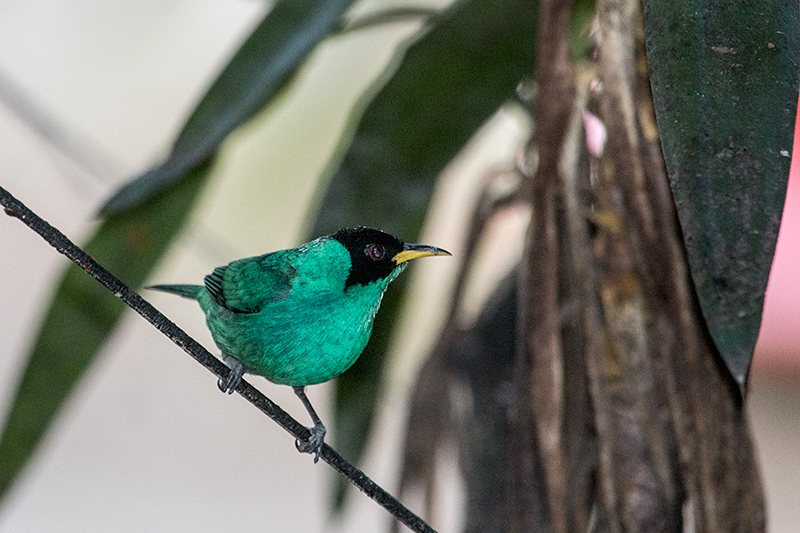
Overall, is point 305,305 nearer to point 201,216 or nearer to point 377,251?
point 377,251

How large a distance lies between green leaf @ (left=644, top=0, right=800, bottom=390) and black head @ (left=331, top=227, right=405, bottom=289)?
0.15m

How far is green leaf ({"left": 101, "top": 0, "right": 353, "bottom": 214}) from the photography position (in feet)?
2.35

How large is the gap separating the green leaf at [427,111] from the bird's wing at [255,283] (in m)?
0.41

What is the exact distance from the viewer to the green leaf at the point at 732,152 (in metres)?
0.41

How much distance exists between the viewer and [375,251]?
412 millimetres

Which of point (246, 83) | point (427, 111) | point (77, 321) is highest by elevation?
point (427, 111)

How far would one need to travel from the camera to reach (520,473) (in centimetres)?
84

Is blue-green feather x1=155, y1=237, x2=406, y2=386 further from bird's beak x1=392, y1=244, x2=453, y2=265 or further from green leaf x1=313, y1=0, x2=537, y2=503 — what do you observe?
green leaf x1=313, y1=0, x2=537, y2=503

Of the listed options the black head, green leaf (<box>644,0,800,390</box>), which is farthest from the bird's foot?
green leaf (<box>644,0,800,390</box>)

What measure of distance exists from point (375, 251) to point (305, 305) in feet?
0.26

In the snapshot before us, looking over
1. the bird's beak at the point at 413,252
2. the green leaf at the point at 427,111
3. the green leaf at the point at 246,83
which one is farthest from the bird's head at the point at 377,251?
the green leaf at the point at 427,111

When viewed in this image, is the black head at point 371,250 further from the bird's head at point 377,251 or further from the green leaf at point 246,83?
the green leaf at point 246,83

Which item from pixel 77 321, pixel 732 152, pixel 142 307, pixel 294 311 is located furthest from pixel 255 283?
pixel 77 321

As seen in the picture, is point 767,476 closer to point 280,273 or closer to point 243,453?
point 243,453
